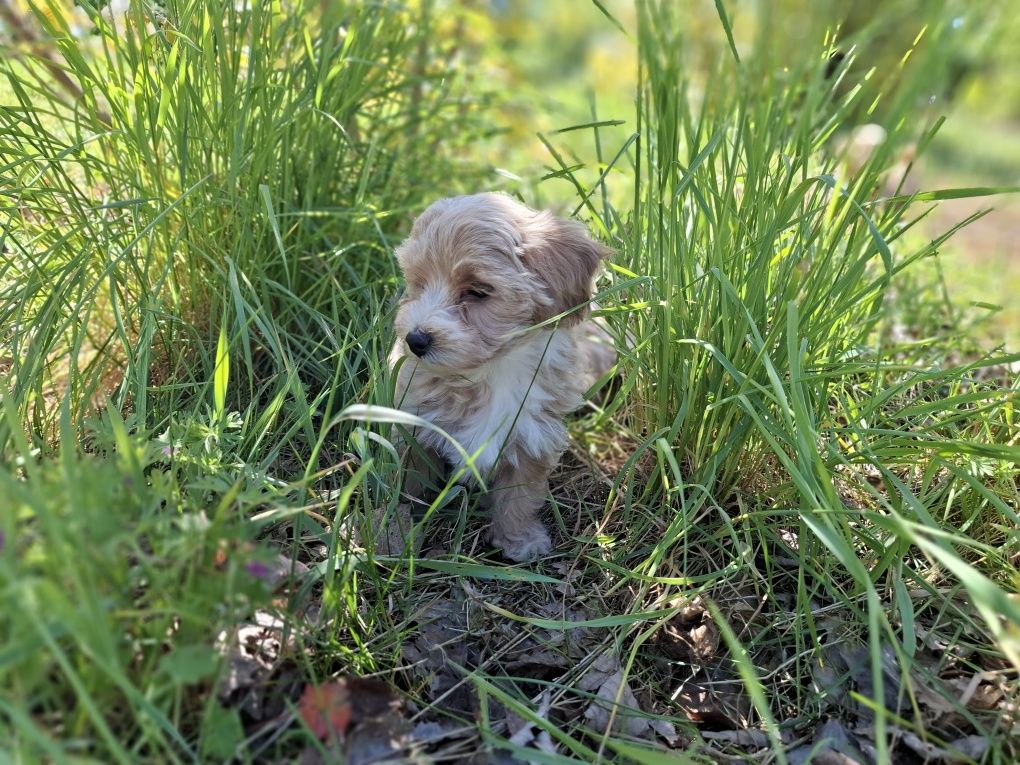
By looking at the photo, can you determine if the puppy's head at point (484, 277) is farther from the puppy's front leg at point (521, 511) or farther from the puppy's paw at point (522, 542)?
the puppy's paw at point (522, 542)

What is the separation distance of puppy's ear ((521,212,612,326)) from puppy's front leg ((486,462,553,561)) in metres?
0.52

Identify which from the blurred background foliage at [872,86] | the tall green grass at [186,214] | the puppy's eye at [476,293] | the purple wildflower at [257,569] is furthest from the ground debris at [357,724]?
the blurred background foliage at [872,86]

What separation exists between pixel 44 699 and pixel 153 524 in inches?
12.6

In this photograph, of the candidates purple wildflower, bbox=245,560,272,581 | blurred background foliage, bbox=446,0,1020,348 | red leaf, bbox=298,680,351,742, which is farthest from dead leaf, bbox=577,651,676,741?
blurred background foliage, bbox=446,0,1020,348

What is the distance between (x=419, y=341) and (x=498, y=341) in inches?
10.0

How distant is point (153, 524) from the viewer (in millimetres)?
1377

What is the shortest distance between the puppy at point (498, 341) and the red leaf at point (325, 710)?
0.94m

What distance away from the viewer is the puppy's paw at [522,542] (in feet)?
7.93

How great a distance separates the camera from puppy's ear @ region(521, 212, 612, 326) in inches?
94.5

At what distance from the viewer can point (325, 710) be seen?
152 centimetres

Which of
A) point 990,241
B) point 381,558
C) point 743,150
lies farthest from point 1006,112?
point 381,558

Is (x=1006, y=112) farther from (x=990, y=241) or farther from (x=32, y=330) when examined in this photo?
(x=32, y=330)

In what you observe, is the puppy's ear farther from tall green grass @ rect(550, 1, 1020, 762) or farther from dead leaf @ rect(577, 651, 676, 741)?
dead leaf @ rect(577, 651, 676, 741)

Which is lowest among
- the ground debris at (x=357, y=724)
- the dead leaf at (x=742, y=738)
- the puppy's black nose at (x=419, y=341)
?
the dead leaf at (x=742, y=738)
